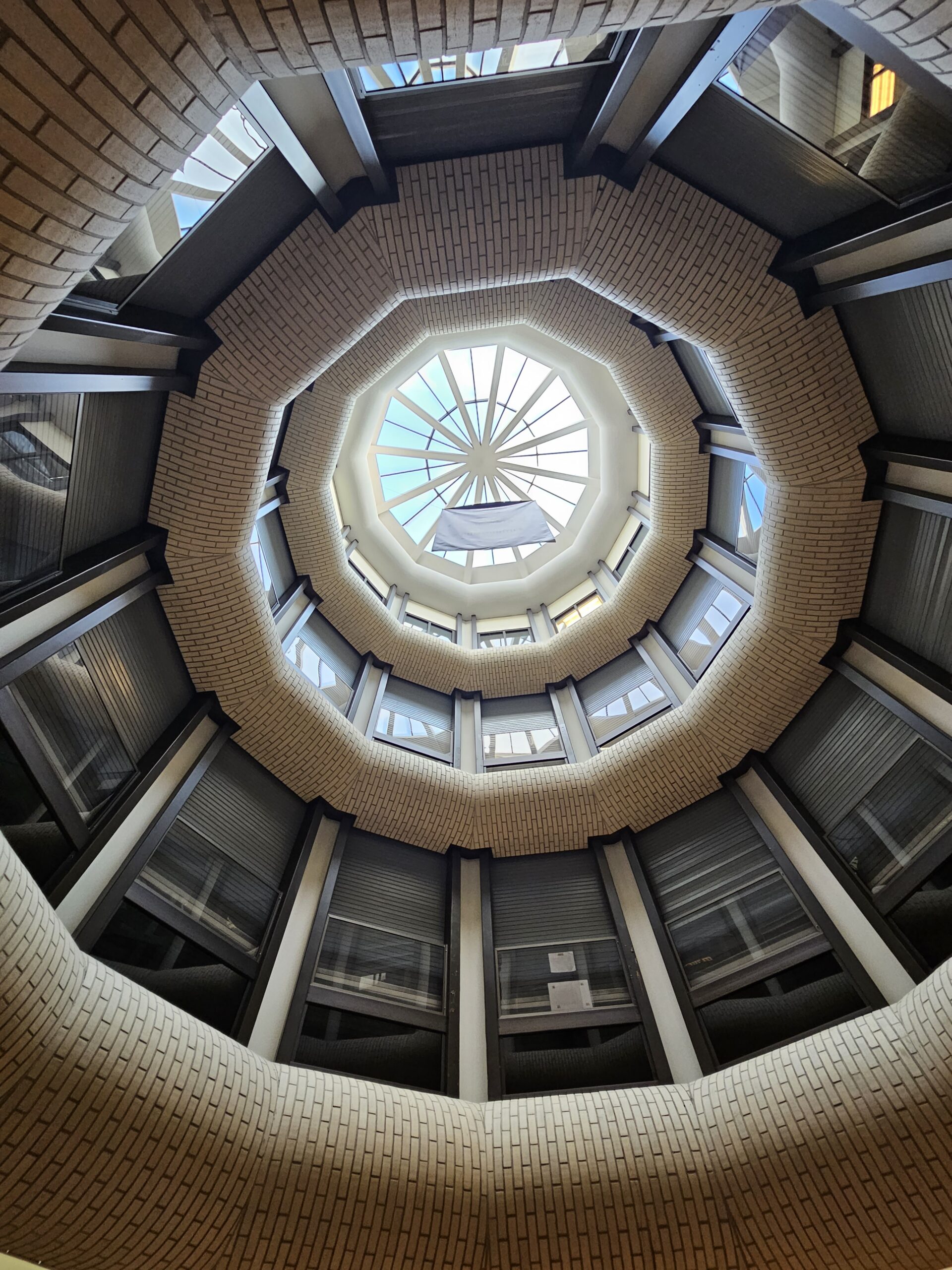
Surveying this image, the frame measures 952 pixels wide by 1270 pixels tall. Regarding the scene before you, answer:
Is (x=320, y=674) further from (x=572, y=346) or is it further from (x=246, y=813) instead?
(x=572, y=346)

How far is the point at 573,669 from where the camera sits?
498 inches

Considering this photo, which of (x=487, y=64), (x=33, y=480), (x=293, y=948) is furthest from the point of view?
(x=293, y=948)

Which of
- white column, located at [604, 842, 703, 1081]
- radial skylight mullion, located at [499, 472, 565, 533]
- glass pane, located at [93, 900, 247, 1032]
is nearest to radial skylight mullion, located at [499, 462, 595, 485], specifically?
radial skylight mullion, located at [499, 472, 565, 533]

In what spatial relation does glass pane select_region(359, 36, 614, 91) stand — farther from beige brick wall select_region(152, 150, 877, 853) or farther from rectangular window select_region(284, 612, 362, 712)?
rectangular window select_region(284, 612, 362, 712)

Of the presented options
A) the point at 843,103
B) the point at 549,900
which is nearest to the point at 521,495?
the point at 549,900

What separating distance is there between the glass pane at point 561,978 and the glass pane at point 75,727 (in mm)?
5120

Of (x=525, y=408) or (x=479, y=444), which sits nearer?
(x=525, y=408)

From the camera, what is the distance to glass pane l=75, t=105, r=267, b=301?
474 centimetres

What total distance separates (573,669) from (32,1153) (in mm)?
10153

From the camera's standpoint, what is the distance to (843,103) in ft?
15.1

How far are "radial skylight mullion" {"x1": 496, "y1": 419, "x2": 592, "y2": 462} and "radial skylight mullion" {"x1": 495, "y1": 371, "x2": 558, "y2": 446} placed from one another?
0.88 feet

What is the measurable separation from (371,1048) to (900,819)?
6211 millimetres

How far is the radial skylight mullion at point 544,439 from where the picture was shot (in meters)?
14.7

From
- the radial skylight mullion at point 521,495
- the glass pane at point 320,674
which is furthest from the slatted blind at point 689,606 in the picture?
the glass pane at point 320,674
